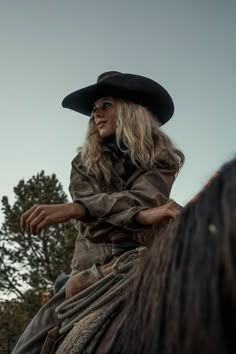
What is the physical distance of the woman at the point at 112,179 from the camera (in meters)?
2.57

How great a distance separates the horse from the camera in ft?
3.39

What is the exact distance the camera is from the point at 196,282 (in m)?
1.08

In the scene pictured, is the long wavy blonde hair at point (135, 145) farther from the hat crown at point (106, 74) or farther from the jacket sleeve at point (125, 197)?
the hat crown at point (106, 74)

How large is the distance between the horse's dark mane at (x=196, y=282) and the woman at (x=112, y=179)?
3.36 ft

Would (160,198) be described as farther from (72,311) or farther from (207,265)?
(207,265)

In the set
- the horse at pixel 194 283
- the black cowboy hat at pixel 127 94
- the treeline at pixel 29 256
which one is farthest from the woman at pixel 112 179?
the treeline at pixel 29 256

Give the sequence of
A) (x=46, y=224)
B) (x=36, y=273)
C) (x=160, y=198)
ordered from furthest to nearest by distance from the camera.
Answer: (x=36, y=273) → (x=160, y=198) → (x=46, y=224)

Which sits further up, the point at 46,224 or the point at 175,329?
the point at 46,224

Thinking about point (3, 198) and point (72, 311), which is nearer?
point (72, 311)

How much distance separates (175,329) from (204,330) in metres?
0.10

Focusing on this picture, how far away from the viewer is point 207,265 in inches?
42.0

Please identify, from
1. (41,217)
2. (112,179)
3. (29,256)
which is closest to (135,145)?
(112,179)

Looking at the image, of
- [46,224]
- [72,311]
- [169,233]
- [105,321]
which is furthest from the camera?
[72,311]

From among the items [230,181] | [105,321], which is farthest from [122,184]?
[230,181]
